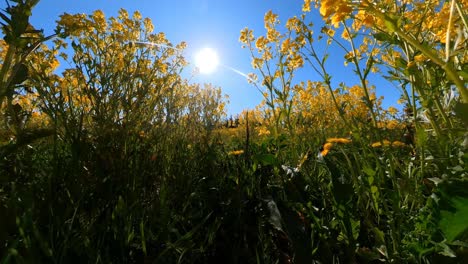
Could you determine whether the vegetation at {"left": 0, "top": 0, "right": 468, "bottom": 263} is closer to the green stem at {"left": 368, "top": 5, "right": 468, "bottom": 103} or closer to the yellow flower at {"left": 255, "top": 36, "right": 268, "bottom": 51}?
the green stem at {"left": 368, "top": 5, "right": 468, "bottom": 103}

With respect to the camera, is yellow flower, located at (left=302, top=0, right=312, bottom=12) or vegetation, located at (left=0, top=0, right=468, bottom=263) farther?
yellow flower, located at (left=302, top=0, right=312, bottom=12)

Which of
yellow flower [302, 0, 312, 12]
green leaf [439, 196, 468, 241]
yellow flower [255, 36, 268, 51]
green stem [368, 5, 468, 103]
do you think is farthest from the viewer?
yellow flower [255, 36, 268, 51]

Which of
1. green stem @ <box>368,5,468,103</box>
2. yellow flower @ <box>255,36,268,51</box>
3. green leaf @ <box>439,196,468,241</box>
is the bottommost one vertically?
green leaf @ <box>439,196,468,241</box>

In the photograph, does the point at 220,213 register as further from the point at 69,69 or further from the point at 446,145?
the point at 69,69

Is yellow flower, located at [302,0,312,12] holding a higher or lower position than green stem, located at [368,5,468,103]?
higher

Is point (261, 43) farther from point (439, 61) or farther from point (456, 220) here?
point (456, 220)

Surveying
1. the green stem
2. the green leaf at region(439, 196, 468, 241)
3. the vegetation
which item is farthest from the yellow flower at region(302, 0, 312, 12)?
the green leaf at region(439, 196, 468, 241)

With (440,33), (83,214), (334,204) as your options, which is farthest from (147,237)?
(440,33)

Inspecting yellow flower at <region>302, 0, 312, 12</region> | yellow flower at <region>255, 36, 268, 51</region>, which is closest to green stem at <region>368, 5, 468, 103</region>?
yellow flower at <region>302, 0, 312, 12</region>

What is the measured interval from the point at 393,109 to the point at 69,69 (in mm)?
4014

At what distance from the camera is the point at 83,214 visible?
1044 millimetres

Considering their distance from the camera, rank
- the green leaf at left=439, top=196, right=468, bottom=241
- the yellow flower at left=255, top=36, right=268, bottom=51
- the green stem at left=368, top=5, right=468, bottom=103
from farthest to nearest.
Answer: the yellow flower at left=255, top=36, right=268, bottom=51 → the green stem at left=368, top=5, right=468, bottom=103 → the green leaf at left=439, top=196, right=468, bottom=241

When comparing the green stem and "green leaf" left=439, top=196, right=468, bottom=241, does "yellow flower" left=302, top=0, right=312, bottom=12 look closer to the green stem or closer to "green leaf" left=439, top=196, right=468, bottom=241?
the green stem

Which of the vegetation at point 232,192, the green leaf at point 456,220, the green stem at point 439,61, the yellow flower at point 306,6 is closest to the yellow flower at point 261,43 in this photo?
the yellow flower at point 306,6
